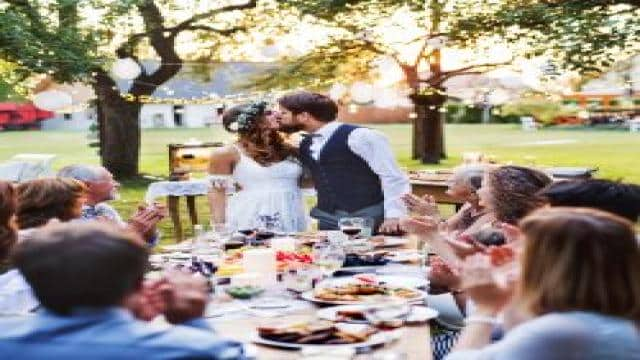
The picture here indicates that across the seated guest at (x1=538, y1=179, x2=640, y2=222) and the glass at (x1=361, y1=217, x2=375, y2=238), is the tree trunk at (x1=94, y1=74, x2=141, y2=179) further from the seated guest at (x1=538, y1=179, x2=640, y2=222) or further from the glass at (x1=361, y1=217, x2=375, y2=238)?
the seated guest at (x1=538, y1=179, x2=640, y2=222)

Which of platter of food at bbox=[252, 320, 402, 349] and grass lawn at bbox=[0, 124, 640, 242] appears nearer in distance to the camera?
platter of food at bbox=[252, 320, 402, 349]

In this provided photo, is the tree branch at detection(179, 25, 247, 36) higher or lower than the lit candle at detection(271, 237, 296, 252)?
higher

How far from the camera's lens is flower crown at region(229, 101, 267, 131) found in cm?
471

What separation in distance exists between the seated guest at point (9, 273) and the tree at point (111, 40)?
792 cm

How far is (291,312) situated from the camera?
284 cm

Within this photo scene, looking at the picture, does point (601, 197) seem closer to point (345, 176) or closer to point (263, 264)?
point (263, 264)

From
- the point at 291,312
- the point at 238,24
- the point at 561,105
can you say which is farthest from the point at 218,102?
the point at 291,312

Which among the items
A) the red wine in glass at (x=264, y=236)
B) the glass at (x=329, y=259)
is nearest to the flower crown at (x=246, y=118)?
the red wine in glass at (x=264, y=236)

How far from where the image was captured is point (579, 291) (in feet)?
6.09

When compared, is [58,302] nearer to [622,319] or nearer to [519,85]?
[622,319]

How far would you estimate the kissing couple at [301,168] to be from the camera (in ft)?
15.4

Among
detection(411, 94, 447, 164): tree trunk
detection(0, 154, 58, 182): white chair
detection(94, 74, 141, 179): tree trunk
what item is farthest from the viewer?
detection(411, 94, 447, 164): tree trunk

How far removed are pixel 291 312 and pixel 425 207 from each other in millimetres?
1234

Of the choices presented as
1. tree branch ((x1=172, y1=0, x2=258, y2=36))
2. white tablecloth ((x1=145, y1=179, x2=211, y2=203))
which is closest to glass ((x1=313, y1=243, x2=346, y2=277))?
white tablecloth ((x1=145, y1=179, x2=211, y2=203))
